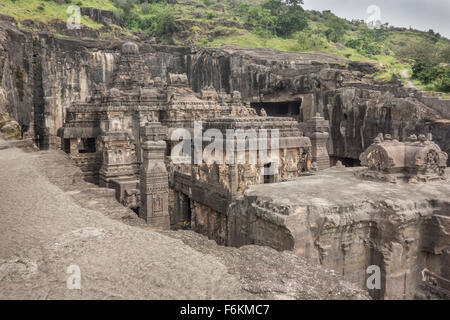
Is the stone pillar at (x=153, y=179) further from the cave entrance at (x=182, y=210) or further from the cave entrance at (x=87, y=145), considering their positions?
the cave entrance at (x=87, y=145)

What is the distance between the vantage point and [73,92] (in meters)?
25.1

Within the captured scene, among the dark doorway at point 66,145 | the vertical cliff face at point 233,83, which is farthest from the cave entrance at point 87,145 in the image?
the vertical cliff face at point 233,83

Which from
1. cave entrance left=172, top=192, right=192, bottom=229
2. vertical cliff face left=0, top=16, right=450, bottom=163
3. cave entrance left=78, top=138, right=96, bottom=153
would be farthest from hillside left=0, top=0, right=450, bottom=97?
cave entrance left=172, top=192, right=192, bottom=229

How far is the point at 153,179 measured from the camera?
11000mm

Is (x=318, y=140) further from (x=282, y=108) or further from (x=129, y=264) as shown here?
(x=282, y=108)

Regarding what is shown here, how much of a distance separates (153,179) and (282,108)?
65.0 ft

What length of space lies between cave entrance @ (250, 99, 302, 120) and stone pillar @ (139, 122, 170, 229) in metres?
17.1

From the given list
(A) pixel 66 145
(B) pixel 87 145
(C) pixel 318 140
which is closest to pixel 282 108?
(B) pixel 87 145

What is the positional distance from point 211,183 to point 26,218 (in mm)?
5682

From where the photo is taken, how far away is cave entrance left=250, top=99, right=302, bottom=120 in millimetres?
27141

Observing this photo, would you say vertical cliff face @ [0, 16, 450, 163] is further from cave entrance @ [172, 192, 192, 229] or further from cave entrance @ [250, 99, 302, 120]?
cave entrance @ [172, 192, 192, 229]

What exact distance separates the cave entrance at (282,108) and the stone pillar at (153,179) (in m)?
17.1

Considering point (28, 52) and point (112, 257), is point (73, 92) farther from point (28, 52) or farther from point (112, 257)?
point (112, 257)

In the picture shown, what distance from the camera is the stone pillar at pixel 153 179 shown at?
10916mm
